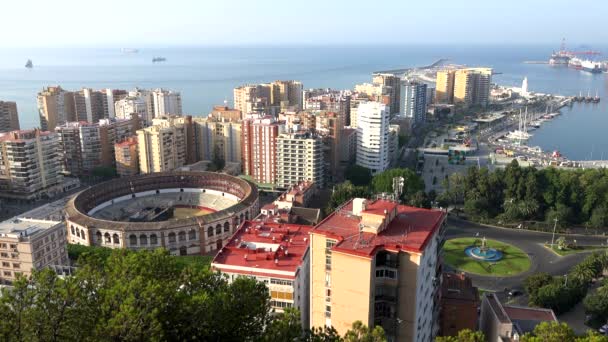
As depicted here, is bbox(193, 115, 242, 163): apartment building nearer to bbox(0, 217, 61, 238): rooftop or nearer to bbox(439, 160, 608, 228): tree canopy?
bbox(439, 160, 608, 228): tree canopy

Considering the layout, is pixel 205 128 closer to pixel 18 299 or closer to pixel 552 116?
pixel 18 299

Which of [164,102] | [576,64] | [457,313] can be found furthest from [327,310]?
[576,64]

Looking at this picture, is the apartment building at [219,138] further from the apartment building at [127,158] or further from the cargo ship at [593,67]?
the cargo ship at [593,67]

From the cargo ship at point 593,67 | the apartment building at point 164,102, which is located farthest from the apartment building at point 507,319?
the cargo ship at point 593,67

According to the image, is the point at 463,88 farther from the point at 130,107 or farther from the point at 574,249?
the point at 574,249

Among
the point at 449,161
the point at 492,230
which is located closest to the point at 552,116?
the point at 449,161

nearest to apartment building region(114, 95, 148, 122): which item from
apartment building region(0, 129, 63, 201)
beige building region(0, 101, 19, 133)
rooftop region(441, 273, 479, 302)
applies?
beige building region(0, 101, 19, 133)
